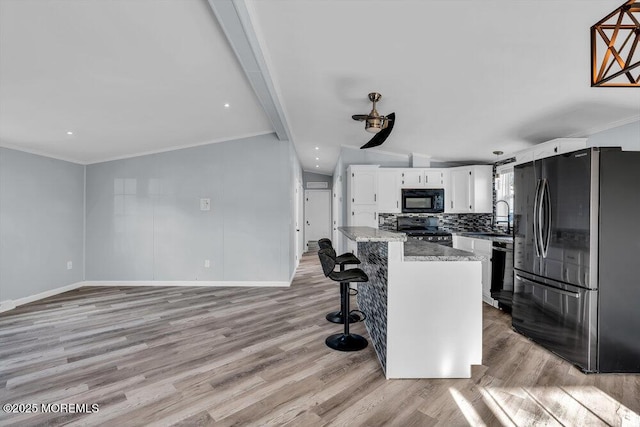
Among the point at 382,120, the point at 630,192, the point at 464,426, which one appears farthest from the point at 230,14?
the point at 630,192

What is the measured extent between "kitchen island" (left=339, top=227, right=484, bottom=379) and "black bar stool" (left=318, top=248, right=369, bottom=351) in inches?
18.6

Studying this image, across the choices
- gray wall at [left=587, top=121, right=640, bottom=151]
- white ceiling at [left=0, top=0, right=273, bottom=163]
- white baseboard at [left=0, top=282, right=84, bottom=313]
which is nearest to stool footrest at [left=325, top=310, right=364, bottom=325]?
white ceiling at [left=0, top=0, right=273, bottom=163]

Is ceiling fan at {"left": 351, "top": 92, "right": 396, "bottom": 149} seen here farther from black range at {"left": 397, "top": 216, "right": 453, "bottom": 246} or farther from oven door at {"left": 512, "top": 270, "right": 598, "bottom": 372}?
black range at {"left": 397, "top": 216, "right": 453, "bottom": 246}

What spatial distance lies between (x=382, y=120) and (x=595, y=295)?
219cm

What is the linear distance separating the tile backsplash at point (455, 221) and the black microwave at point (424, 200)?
266 millimetres

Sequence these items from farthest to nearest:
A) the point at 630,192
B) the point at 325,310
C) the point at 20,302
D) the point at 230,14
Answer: the point at 20,302, the point at 325,310, the point at 630,192, the point at 230,14

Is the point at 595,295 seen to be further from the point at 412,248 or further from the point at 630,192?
the point at 412,248

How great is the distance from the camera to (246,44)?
7.76 ft

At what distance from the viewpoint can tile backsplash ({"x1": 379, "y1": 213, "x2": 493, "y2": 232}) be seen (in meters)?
5.62

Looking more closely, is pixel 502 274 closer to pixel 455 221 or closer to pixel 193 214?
pixel 455 221

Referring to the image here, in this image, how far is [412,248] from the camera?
8.59 ft

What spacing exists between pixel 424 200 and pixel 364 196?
1.05m

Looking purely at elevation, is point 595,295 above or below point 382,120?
below

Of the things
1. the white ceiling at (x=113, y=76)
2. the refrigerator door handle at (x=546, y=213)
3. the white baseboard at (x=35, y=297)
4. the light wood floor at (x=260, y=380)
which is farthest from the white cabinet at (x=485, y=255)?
the white baseboard at (x=35, y=297)
